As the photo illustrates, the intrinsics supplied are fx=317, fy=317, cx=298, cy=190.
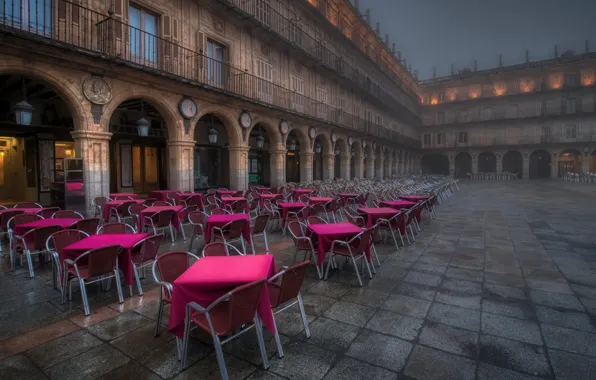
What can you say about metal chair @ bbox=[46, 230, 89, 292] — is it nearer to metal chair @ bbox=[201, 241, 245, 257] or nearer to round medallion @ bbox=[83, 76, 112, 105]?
metal chair @ bbox=[201, 241, 245, 257]

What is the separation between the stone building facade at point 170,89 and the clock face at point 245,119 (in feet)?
0.15

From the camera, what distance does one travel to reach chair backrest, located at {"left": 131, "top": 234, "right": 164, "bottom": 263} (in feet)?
12.6

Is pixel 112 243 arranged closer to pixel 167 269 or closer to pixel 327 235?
pixel 167 269

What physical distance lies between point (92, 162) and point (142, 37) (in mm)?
4453

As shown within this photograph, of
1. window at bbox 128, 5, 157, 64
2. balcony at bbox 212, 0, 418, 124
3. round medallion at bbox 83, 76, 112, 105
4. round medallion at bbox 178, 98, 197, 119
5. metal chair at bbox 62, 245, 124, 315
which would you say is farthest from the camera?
balcony at bbox 212, 0, 418, 124

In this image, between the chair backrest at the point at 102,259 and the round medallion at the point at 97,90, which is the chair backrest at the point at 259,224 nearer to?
the chair backrest at the point at 102,259

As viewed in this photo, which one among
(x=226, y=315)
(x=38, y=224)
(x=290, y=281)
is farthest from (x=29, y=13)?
(x=290, y=281)

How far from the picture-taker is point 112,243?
3.73m

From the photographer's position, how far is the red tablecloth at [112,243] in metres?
3.51

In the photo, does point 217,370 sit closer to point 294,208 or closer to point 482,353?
point 482,353

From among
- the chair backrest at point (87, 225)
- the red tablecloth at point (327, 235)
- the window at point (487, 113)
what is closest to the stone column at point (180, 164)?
the chair backrest at point (87, 225)

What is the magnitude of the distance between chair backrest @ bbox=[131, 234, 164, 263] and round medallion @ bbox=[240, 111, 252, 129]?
9640 millimetres

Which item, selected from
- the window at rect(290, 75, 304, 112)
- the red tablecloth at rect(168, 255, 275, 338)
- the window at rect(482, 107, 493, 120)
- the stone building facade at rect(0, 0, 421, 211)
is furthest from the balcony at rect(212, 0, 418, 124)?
the window at rect(482, 107, 493, 120)

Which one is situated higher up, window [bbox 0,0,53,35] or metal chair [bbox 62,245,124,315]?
window [bbox 0,0,53,35]
